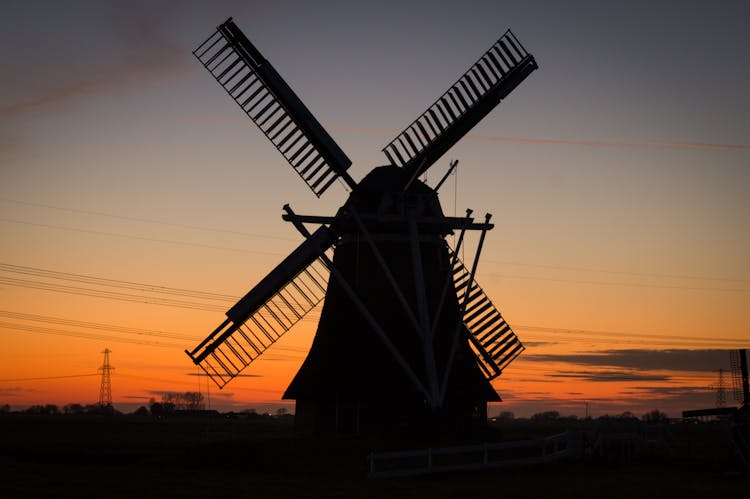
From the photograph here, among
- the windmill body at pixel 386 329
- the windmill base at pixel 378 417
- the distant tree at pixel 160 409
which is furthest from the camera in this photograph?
the distant tree at pixel 160 409

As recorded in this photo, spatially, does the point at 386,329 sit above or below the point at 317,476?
above

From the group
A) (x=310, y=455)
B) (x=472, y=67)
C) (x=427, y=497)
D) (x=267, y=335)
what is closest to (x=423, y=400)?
(x=310, y=455)

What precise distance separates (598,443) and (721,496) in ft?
29.4

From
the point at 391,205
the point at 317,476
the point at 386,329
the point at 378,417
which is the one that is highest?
the point at 391,205

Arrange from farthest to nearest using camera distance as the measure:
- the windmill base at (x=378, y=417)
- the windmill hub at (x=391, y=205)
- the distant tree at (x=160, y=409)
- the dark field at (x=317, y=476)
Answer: the distant tree at (x=160, y=409), the windmill hub at (x=391, y=205), the windmill base at (x=378, y=417), the dark field at (x=317, y=476)

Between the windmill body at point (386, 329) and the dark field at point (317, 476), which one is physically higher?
the windmill body at point (386, 329)

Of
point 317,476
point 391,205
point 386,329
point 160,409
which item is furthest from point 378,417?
point 160,409

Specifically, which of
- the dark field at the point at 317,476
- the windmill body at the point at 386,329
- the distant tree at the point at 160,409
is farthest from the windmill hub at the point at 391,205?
the distant tree at the point at 160,409

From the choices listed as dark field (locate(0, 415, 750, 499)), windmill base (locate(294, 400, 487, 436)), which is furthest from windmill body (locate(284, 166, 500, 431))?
dark field (locate(0, 415, 750, 499))

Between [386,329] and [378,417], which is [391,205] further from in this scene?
[378,417]

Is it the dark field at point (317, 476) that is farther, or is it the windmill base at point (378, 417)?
the windmill base at point (378, 417)

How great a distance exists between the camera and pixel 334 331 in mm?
38781

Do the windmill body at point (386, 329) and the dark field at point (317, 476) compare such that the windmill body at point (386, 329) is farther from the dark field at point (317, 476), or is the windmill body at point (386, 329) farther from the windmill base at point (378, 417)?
the dark field at point (317, 476)

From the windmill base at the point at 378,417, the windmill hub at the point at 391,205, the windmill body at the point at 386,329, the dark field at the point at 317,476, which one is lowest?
the dark field at the point at 317,476
